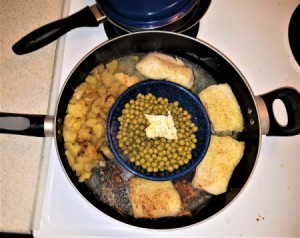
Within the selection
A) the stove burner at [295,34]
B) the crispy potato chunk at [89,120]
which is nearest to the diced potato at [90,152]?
the crispy potato chunk at [89,120]

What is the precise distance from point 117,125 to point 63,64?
256 mm

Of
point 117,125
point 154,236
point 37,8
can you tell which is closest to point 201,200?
point 154,236

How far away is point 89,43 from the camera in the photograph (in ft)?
3.46

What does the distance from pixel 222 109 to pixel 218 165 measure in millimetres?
171

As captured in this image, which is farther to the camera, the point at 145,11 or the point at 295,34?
the point at 295,34

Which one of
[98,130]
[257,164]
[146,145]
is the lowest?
[257,164]

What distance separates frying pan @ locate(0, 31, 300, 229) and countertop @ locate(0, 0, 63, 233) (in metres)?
Result: 0.13

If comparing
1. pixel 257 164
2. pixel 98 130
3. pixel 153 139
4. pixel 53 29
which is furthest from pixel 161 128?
pixel 53 29

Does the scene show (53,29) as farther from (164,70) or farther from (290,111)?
(290,111)

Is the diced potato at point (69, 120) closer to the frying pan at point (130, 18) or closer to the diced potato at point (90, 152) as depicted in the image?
the diced potato at point (90, 152)

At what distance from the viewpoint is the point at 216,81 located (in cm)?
108

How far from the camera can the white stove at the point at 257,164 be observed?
36.6 inches

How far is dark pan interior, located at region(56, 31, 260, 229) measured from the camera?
94 centimetres

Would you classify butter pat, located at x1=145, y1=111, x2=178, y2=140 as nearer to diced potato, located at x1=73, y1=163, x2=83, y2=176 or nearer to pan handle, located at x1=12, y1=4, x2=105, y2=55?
diced potato, located at x1=73, y1=163, x2=83, y2=176
